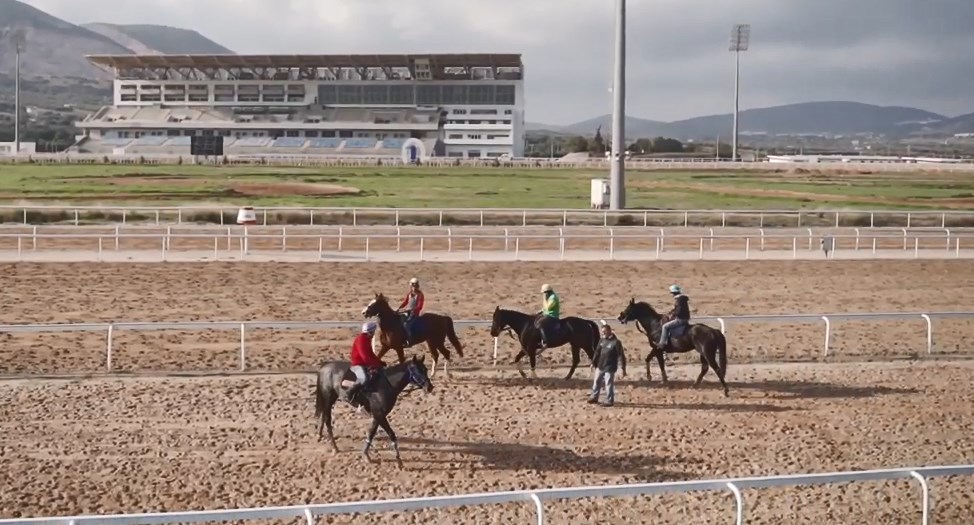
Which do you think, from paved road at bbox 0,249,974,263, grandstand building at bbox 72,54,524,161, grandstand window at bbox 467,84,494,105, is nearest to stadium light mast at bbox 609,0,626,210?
paved road at bbox 0,249,974,263

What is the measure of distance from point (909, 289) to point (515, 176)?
47.3m

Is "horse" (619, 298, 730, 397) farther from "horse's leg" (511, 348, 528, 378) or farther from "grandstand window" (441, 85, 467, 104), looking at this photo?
"grandstand window" (441, 85, 467, 104)

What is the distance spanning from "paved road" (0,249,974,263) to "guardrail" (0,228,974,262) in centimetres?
2

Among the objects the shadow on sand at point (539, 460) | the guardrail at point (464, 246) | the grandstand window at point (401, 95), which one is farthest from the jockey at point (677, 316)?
the grandstand window at point (401, 95)

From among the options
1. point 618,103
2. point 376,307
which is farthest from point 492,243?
point 376,307

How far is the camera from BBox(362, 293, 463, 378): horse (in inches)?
461

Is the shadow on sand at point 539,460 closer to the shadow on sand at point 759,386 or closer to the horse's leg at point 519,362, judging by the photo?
the shadow on sand at point 759,386

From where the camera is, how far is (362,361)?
9547mm

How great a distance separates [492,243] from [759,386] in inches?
603

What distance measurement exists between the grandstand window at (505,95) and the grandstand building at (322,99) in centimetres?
9

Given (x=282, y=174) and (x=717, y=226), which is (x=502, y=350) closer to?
(x=717, y=226)

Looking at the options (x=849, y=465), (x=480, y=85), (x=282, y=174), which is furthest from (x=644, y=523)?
(x=480, y=85)

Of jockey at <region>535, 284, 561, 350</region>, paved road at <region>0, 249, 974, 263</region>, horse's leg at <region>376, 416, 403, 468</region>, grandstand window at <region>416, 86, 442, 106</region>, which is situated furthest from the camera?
grandstand window at <region>416, 86, 442, 106</region>

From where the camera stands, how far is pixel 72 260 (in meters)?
22.0
